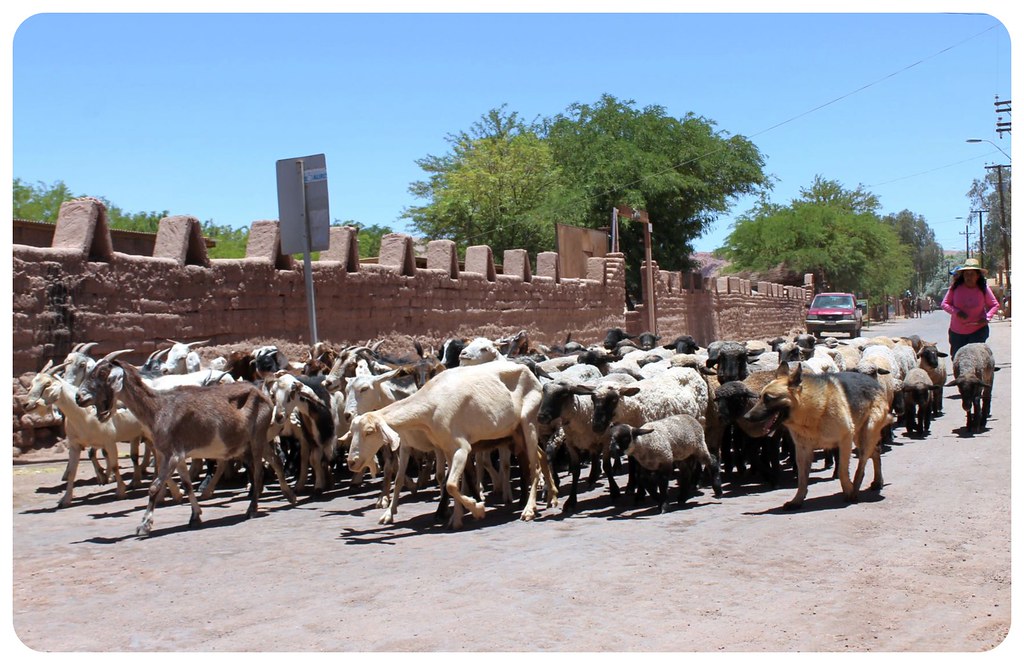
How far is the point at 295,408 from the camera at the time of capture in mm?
9734

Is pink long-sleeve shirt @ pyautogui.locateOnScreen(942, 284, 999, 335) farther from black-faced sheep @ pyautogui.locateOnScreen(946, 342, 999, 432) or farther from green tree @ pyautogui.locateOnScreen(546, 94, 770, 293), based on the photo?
green tree @ pyautogui.locateOnScreen(546, 94, 770, 293)

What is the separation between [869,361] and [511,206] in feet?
86.8

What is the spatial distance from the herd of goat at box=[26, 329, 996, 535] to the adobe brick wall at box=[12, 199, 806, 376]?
0.73 meters

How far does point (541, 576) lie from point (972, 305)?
366 inches

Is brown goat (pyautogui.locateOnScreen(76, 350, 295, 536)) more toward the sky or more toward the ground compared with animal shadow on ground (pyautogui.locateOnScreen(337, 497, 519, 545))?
more toward the sky

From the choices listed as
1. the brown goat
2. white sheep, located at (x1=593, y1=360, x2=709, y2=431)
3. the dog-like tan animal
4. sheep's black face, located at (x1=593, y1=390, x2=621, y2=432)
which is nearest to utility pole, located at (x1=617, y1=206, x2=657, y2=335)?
white sheep, located at (x1=593, y1=360, x2=709, y2=431)

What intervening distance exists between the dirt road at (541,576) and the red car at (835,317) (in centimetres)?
3304

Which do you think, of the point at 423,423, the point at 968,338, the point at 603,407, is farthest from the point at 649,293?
the point at 423,423

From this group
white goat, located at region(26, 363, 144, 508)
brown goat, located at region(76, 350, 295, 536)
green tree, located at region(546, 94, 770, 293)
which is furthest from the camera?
green tree, located at region(546, 94, 770, 293)

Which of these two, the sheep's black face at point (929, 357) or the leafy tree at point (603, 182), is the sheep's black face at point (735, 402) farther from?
the leafy tree at point (603, 182)

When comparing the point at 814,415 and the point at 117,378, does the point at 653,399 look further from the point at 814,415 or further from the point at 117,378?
the point at 117,378

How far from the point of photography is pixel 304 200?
11789mm

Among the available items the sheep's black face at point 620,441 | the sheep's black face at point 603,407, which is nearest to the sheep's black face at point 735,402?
the sheep's black face at point 603,407

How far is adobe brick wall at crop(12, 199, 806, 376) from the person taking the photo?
11.0m
